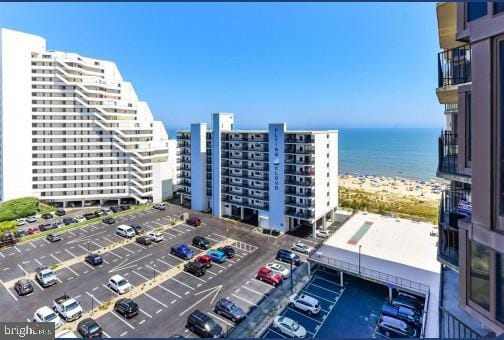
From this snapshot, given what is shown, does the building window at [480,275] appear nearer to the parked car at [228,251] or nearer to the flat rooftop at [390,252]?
the flat rooftop at [390,252]

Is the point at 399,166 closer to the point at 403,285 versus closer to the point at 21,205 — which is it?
the point at 403,285

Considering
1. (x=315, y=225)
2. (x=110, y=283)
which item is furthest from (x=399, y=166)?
(x=110, y=283)

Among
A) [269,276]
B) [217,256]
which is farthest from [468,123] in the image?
[217,256]

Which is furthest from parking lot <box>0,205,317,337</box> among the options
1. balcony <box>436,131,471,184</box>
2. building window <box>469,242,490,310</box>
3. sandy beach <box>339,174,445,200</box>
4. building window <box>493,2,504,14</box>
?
sandy beach <box>339,174,445,200</box>

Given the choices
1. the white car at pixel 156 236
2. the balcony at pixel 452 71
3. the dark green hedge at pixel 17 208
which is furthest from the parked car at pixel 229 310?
the dark green hedge at pixel 17 208

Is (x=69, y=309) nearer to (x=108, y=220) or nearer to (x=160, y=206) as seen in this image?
(x=108, y=220)

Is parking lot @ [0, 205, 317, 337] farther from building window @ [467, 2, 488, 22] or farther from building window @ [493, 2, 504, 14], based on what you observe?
building window @ [493, 2, 504, 14]
